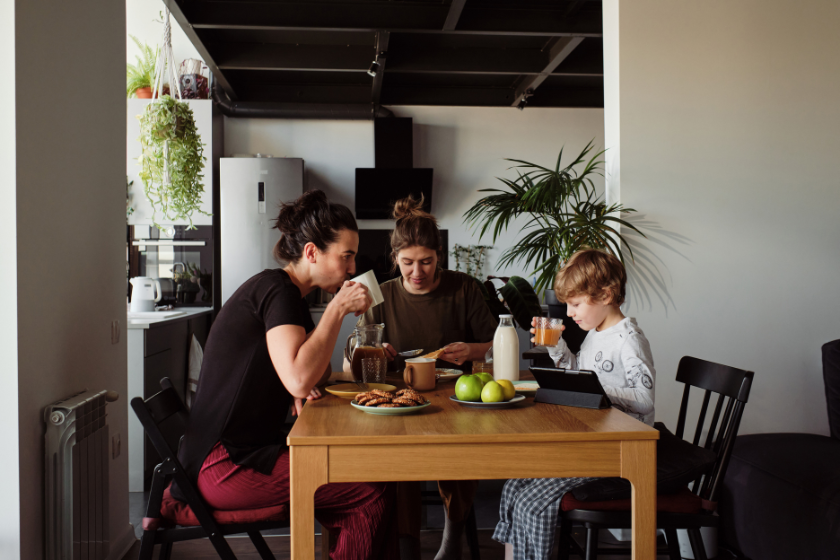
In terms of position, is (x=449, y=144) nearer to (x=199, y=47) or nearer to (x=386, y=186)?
(x=386, y=186)

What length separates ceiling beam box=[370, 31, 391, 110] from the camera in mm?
4245

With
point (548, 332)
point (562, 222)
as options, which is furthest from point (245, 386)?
point (562, 222)

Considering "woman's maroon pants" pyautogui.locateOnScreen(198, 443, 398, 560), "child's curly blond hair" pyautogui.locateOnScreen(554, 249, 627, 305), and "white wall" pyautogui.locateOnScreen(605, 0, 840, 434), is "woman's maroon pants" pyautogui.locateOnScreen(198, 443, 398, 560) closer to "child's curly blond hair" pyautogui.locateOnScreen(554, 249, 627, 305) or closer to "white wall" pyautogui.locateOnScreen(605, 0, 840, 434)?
"child's curly blond hair" pyautogui.locateOnScreen(554, 249, 627, 305)

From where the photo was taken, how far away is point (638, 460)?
1316 mm

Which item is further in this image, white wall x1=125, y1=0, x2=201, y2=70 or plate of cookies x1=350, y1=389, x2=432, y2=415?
white wall x1=125, y1=0, x2=201, y2=70

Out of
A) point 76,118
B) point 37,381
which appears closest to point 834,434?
point 37,381

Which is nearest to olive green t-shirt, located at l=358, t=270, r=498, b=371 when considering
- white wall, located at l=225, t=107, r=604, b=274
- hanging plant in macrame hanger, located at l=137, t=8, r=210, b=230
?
hanging plant in macrame hanger, located at l=137, t=8, r=210, b=230

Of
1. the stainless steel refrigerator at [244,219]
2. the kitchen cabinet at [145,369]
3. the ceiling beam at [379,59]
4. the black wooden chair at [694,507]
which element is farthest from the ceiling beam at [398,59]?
the black wooden chair at [694,507]

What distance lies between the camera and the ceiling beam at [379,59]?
167 inches

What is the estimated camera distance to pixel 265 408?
1635 mm

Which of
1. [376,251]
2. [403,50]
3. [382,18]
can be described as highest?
[403,50]

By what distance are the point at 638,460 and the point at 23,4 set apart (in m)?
1.93

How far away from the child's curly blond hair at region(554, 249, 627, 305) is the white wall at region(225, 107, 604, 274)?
366 cm

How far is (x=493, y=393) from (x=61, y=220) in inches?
55.1
